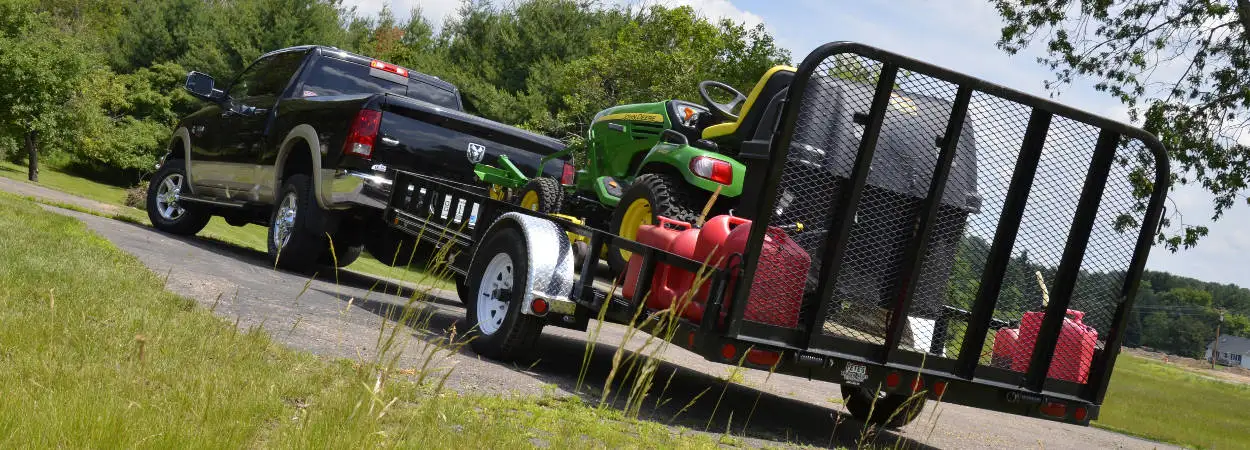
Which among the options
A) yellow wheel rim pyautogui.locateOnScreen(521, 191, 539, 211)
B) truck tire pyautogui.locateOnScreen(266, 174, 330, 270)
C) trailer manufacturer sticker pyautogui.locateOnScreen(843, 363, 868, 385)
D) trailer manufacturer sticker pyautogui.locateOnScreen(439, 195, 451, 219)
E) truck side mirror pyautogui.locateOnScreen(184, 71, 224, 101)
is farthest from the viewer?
truck side mirror pyautogui.locateOnScreen(184, 71, 224, 101)

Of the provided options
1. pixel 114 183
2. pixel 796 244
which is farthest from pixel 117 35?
pixel 796 244

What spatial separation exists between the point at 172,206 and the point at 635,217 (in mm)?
8061

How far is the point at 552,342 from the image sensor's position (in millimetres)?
8969

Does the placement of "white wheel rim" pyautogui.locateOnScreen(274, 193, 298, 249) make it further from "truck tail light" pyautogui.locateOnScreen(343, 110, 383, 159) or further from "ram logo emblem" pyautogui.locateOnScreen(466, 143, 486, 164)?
"ram logo emblem" pyautogui.locateOnScreen(466, 143, 486, 164)

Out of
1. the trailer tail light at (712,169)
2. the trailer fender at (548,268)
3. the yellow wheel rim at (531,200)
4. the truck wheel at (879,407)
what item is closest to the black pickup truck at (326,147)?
the yellow wheel rim at (531,200)

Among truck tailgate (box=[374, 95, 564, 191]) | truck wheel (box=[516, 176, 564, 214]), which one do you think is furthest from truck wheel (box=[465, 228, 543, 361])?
truck tailgate (box=[374, 95, 564, 191])

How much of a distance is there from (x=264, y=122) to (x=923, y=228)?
7.83 metres

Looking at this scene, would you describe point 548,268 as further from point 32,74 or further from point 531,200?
point 32,74

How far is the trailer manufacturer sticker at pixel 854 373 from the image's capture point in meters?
5.77

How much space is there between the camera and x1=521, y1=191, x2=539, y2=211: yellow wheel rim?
9.38m

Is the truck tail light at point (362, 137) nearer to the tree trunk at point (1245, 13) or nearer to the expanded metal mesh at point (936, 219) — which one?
the expanded metal mesh at point (936, 219)

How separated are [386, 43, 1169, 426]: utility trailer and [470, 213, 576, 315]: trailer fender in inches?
0.5

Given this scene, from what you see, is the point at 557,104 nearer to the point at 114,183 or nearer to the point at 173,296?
the point at 114,183

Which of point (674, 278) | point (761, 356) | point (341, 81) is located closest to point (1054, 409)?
point (761, 356)
